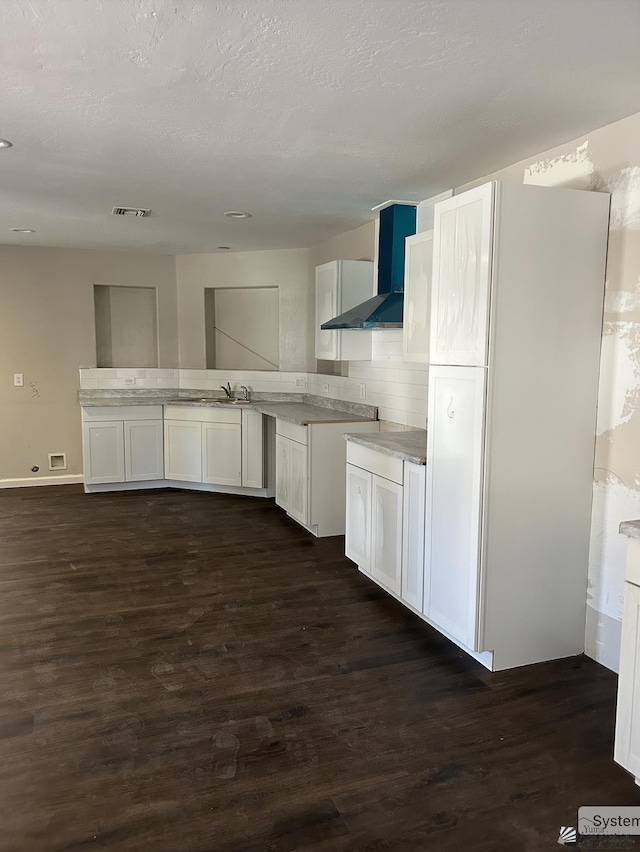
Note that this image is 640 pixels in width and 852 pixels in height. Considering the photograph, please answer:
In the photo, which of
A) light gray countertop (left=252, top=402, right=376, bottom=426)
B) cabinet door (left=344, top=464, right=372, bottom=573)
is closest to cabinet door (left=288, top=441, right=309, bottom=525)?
light gray countertop (left=252, top=402, right=376, bottom=426)

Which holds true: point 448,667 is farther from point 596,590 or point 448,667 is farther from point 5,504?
point 5,504

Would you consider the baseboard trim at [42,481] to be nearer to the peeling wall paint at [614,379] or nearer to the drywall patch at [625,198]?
the peeling wall paint at [614,379]

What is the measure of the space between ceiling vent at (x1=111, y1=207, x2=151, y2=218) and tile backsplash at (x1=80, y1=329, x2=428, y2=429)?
1916 mm

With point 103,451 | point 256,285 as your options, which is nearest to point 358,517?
point 103,451

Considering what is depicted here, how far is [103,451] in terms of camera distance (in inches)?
234

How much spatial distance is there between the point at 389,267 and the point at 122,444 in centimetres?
325

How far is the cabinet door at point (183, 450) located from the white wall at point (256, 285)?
84 centimetres

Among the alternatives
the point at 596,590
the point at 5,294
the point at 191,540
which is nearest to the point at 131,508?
the point at 191,540

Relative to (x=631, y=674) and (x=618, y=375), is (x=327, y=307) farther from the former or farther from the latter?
(x=631, y=674)

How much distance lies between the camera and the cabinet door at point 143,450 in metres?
6.03

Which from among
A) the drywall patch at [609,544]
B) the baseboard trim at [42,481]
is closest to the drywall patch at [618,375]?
the drywall patch at [609,544]

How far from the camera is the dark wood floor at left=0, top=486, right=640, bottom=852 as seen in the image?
1872mm

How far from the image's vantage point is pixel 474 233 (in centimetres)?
262

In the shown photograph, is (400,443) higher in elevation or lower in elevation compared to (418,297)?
lower
